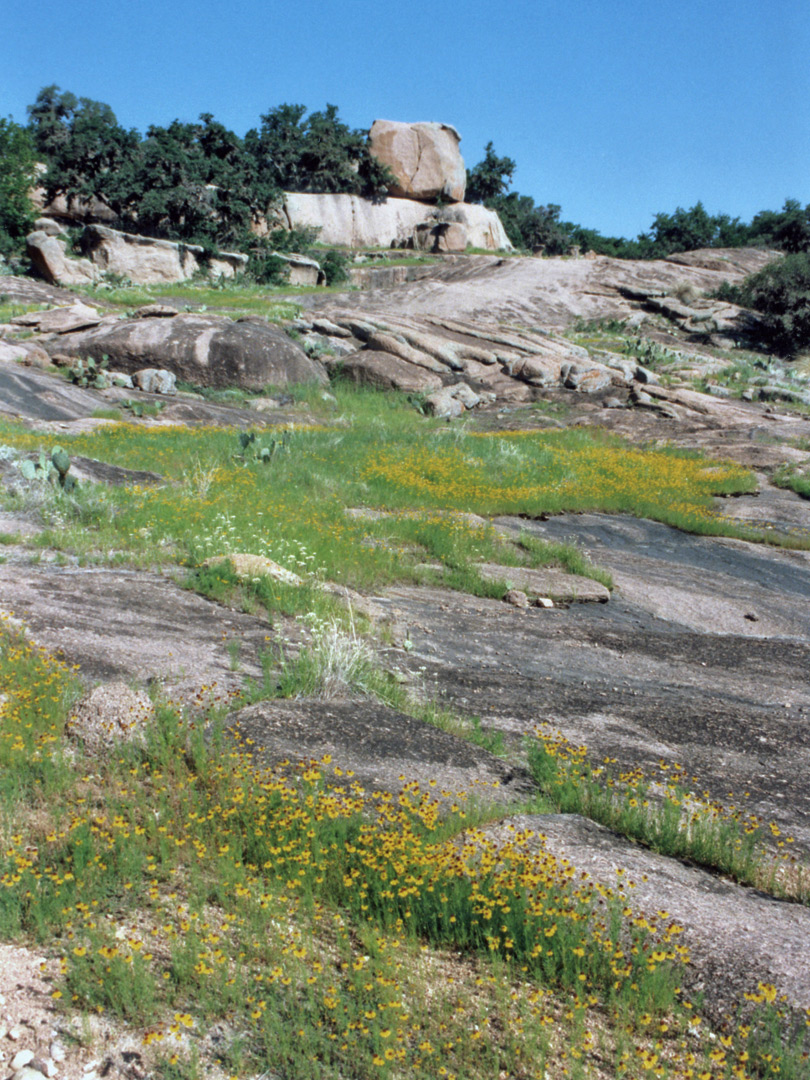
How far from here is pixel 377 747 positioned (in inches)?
206

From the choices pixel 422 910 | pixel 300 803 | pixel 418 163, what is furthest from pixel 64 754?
pixel 418 163

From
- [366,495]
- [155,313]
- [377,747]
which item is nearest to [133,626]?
[377,747]

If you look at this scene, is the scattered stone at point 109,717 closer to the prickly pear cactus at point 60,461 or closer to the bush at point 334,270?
the prickly pear cactus at point 60,461

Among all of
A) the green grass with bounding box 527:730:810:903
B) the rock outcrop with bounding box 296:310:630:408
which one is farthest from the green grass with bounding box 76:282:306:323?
the green grass with bounding box 527:730:810:903

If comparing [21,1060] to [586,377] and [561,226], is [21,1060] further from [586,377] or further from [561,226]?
[561,226]

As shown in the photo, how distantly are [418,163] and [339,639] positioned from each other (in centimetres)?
6304

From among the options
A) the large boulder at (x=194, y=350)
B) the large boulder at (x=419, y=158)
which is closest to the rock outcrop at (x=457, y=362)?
the large boulder at (x=194, y=350)

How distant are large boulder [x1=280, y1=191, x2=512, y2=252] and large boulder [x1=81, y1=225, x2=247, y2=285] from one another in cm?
1184

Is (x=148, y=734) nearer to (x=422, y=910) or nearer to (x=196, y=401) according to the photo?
(x=422, y=910)

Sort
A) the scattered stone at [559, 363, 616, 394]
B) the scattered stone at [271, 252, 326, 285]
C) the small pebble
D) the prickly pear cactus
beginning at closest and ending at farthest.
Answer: the small pebble
the prickly pear cactus
the scattered stone at [559, 363, 616, 394]
the scattered stone at [271, 252, 326, 285]

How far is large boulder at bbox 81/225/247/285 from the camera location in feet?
140

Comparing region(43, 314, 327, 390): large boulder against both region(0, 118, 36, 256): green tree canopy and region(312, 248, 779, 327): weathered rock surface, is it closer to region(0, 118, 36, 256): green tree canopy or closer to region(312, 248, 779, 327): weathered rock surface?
region(312, 248, 779, 327): weathered rock surface

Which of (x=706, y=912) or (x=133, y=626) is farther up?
(x=133, y=626)

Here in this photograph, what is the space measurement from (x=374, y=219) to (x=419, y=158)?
6860mm
